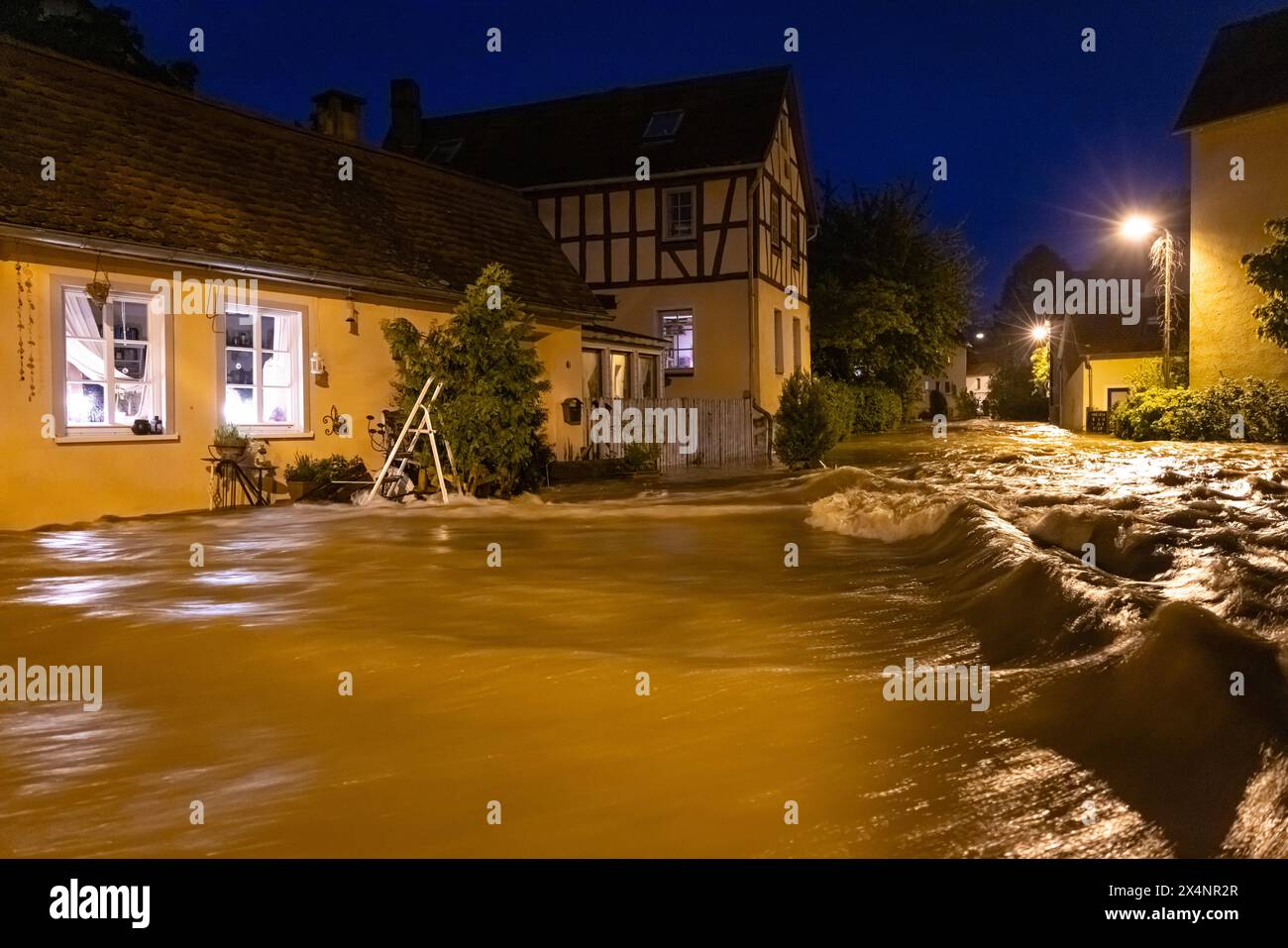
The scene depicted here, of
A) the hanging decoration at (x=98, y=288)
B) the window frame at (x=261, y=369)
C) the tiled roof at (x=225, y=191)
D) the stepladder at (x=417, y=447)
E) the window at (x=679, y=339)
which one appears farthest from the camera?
the window at (x=679, y=339)

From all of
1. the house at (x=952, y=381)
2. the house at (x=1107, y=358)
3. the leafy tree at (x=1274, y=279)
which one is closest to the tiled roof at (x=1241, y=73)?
the leafy tree at (x=1274, y=279)

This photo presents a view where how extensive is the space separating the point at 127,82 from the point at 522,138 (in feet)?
56.1

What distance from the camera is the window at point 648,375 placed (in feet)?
88.7

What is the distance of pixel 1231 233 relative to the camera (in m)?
28.4

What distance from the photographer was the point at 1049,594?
7125mm

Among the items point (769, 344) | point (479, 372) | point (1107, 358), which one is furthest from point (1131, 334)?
point (479, 372)

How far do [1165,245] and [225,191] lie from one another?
25259 millimetres

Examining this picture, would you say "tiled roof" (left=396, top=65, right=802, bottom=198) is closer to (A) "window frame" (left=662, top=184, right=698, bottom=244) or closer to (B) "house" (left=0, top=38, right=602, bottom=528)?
(A) "window frame" (left=662, top=184, right=698, bottom=244)

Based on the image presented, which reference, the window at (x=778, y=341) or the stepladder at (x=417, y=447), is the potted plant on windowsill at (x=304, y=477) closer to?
the stepladder at (x=417, y=447)

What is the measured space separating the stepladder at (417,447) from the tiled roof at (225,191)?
8.10 feet

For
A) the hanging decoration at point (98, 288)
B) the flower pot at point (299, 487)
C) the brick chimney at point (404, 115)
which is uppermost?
the brick chimney at point (404, 115)

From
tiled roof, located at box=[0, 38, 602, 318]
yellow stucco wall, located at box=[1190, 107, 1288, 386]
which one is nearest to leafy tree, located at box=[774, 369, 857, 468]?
tiled roof, located at box=[0, 38, 602, 318]
